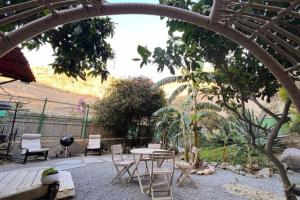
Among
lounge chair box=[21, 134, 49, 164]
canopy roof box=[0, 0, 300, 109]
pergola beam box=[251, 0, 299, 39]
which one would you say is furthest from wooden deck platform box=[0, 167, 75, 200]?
lounge chair box=[21, 134, 49, 164]

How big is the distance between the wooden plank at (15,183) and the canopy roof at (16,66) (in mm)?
1993

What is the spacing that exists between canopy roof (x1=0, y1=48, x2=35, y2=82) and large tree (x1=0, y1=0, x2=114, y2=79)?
0.34 m

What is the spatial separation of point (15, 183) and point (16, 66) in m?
2.45

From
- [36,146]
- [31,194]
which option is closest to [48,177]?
[31,194]

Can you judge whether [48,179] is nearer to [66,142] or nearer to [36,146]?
[36,146]

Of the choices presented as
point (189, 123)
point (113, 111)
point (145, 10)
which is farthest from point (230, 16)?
point (113, 111)

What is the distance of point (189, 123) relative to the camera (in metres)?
10.9

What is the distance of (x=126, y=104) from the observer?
47.7 feet

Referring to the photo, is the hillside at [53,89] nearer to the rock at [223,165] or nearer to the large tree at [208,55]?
the rock at [223,165]

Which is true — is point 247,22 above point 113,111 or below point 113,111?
below

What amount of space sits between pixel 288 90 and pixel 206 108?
30.7 feet

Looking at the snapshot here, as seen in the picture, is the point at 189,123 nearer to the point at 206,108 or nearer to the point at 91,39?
the point at 206,108

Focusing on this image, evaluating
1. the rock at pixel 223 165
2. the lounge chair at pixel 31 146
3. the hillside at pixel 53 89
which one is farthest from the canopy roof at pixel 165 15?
the hillside at pixel 53 89

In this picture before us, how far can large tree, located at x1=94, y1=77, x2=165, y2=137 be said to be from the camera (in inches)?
582
